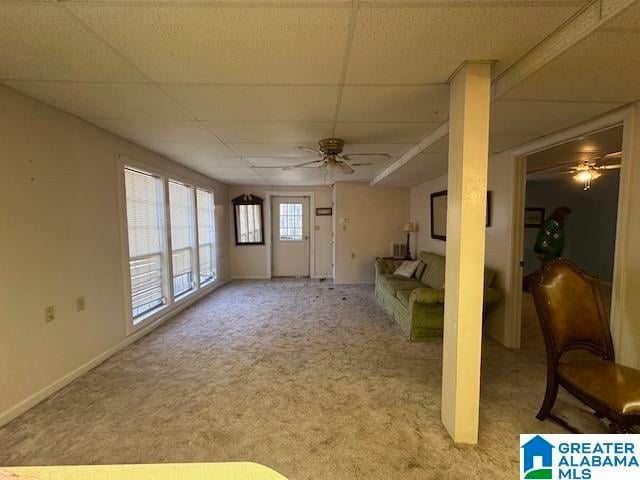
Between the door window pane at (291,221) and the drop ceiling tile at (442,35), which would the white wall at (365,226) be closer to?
the door window pane at (291,221)

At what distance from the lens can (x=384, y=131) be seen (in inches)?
104

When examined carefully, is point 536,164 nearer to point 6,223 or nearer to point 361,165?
point 361,165

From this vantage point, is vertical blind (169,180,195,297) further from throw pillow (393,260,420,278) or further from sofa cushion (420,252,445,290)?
sofa cushion (420,252,445,290)

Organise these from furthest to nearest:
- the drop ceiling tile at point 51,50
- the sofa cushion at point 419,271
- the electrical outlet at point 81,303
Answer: the sofa cushion at point 419,271
the electrical outlet at point 81,303
the drop ceiling tile at point 51,50

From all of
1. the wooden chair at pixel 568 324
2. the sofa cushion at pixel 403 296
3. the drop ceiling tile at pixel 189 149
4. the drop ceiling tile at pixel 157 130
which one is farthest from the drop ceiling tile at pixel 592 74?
the drop ceiling tile at pixel 189 149

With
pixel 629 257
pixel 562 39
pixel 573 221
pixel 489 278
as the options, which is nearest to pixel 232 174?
pixel 489 278

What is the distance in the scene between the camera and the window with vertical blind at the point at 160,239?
3285mm

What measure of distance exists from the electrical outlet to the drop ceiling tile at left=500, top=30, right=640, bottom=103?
11.9 ft

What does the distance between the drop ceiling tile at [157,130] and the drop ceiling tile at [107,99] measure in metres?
0.12

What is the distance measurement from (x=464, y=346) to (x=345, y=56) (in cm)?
176

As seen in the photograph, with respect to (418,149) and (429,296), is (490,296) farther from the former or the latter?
(418,149)

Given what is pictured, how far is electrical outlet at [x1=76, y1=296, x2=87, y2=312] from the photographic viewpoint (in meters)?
2.43

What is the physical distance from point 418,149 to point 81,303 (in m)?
3.55

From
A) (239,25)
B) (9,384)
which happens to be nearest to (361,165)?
(239,25)
